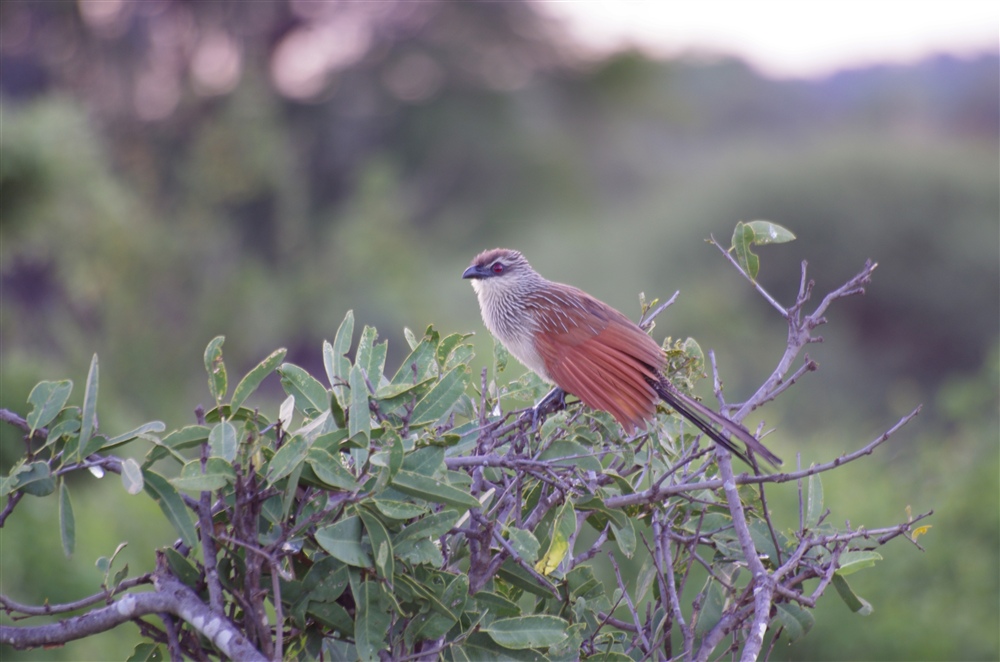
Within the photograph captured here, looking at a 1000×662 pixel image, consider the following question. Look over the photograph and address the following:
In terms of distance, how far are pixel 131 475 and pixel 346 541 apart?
27 cm

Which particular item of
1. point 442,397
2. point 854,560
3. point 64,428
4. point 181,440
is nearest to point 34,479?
point 64,428

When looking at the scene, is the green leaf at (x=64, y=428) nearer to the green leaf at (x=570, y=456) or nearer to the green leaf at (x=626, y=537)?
the green leaf at (x=570, y=456)

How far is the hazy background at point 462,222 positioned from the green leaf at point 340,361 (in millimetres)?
2288

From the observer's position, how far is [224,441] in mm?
1176

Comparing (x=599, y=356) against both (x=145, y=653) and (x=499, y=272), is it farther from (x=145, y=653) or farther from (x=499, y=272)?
(x=145, y=653)

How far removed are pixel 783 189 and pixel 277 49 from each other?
31.2ft

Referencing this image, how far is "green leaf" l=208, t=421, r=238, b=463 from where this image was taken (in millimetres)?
1167

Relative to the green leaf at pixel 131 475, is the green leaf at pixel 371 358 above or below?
above

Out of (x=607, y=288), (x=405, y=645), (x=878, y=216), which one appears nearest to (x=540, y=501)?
(x=405, y=645)

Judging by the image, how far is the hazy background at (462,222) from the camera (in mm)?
4902

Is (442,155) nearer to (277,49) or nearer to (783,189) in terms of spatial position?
(277,49)

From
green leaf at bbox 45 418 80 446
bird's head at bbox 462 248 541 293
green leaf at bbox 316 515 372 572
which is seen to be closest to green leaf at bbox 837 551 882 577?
green leaf at bbox 316 515 372 572

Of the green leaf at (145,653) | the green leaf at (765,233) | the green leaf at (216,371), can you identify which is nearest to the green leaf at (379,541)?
the green leaf at (216,371)

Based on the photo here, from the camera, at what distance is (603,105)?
19.0m
